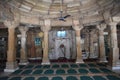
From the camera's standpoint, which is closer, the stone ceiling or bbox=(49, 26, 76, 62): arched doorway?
the stone ceiling

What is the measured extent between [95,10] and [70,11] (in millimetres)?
1752

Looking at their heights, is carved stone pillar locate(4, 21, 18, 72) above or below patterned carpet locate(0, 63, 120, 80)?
above

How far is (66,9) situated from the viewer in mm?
8852

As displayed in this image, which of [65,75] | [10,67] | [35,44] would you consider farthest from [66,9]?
[35,44]

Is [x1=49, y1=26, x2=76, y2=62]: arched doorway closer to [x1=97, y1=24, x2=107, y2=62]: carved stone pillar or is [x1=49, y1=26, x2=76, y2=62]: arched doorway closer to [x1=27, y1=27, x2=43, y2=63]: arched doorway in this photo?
[x1=27, y1=27, x2=43, y2=63]: arched doorway

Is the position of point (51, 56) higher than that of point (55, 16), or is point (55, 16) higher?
point (55, 16)

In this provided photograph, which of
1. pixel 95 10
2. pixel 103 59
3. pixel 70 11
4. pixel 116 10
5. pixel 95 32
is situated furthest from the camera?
pixel 95 32

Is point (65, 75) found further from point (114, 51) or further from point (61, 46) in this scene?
point (61, 46)

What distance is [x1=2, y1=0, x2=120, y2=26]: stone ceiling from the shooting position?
738cm

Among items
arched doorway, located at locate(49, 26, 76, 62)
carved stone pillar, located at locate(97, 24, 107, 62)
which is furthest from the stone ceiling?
arched doorway, located at locate(49, 26, 76, 62)

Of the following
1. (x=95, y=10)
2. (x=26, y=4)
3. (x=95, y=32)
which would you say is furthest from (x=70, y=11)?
(x=95, y=32)

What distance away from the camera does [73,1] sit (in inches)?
325

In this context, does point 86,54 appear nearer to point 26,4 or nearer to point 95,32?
point 95,32

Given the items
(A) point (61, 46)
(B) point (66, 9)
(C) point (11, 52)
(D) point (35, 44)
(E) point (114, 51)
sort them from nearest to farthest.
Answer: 1. (E) point (114, 51)
2. (C) point (11, 52)
3. (B) point (66, 9)
4. (A) point (61, 46)
5. (D) point (35, 44)
